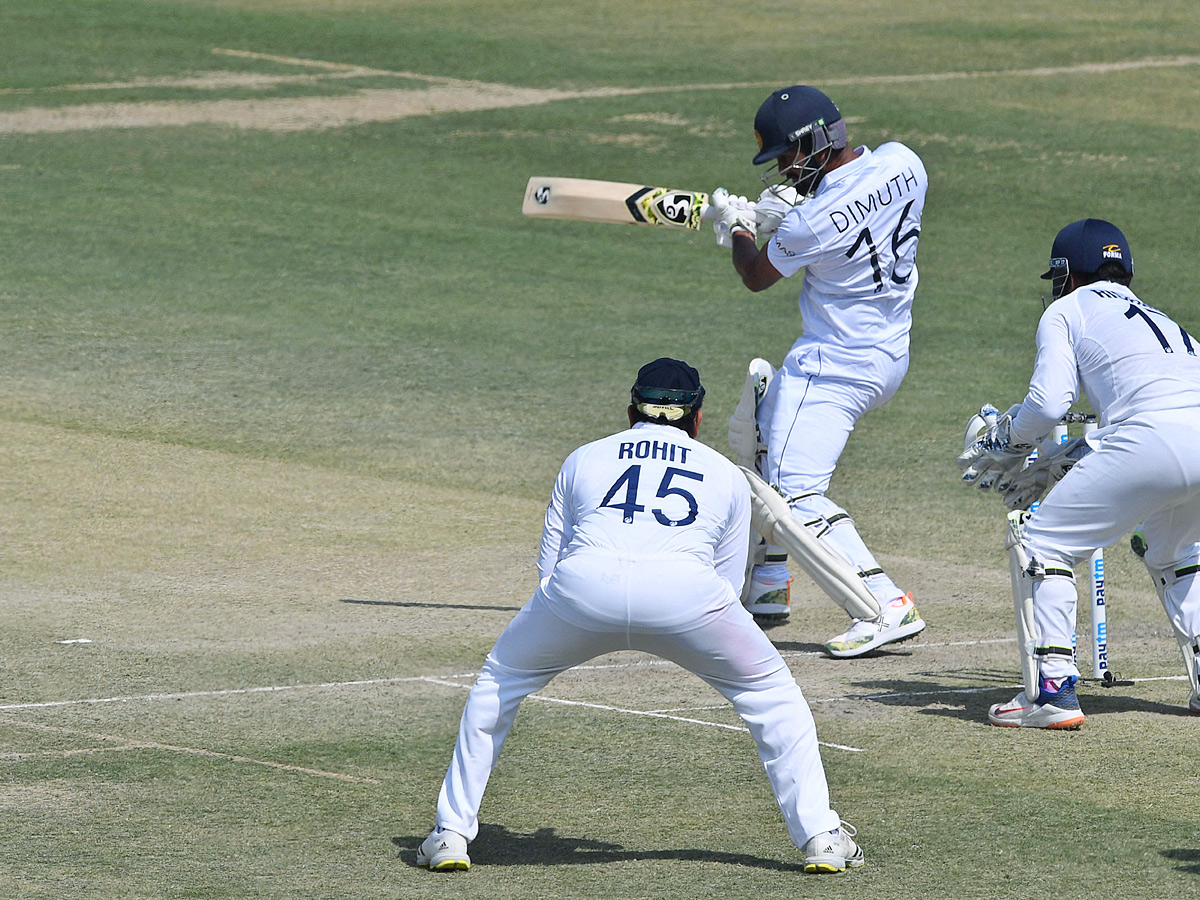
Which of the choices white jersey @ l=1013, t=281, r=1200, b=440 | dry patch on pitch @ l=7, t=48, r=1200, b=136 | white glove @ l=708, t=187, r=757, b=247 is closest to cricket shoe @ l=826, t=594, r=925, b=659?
white jersey @ l=1013, t=281, r=1200, b=440

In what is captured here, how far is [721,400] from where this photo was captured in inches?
542

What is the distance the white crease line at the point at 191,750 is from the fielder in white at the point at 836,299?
109 inches

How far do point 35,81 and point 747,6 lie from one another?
13306 mm

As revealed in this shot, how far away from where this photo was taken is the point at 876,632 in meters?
8.56

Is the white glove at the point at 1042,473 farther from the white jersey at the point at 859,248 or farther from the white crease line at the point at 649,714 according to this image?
the white crease line at the point at 649,714

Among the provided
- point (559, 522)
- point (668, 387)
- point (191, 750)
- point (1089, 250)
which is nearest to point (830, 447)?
point (1089, 250)

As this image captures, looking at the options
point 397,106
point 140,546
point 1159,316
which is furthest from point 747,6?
point 1159,316

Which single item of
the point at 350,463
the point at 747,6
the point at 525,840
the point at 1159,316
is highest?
the point at 747,6

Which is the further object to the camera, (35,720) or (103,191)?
(103,191)

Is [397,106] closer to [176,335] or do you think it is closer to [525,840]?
[176,335]

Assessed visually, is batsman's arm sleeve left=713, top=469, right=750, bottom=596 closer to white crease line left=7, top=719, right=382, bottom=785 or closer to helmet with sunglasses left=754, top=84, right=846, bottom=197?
white crease line left=7, top=719, right=382, bottom=785

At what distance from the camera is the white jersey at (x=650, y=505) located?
5637 mm

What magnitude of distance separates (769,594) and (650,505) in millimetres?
3799

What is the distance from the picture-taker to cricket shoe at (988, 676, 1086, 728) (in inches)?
285
